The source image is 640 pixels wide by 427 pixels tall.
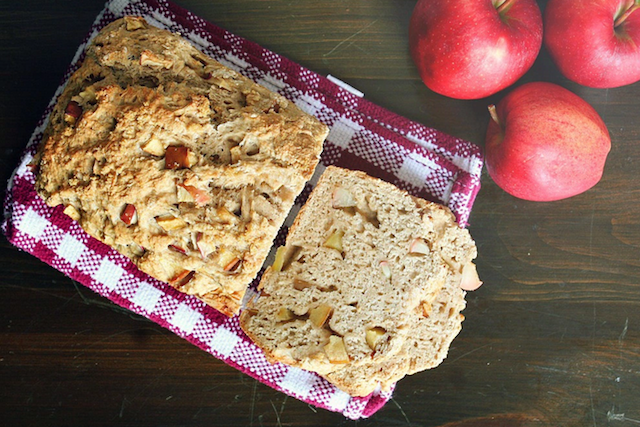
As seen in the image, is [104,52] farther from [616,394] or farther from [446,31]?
[616,394]

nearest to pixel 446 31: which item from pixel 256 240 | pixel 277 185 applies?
pixel 277 185

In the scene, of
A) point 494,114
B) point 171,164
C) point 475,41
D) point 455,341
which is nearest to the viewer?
point 171,164

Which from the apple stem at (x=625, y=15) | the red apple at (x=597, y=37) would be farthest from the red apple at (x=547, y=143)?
the apple stem at (x=625, y=15)

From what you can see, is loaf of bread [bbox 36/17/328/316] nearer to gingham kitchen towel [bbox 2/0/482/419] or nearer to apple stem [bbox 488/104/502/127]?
gingham kitchen towel [bbox 2/0/482/419]

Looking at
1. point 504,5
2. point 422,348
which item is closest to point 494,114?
point 504,5

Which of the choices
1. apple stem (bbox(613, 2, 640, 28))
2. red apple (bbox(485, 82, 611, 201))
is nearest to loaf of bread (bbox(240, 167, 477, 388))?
red apple (bbox(485, 82, 611, 201))

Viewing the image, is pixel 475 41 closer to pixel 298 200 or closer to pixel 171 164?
pixel 298 200
